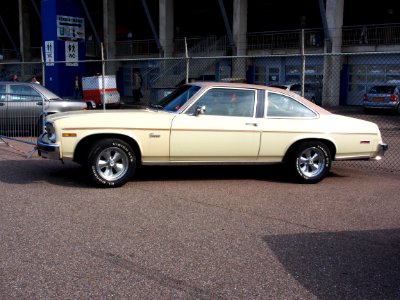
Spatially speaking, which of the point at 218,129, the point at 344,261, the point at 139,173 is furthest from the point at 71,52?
the point at 344,261

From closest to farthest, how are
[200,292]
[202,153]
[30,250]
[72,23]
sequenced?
[200,292], [30,250], [202,153], [72,23]

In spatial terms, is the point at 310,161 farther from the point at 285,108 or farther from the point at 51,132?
the point at 51,132

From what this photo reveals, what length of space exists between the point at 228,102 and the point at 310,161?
164 cm

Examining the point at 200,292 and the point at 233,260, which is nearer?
the point at 200,292

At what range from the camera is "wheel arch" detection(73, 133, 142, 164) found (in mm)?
7395

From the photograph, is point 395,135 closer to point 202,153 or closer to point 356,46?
point 202,153

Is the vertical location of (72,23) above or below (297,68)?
above

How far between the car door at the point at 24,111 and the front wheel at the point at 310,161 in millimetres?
7500

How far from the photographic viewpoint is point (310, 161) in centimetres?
809

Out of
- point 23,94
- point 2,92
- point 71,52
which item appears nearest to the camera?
point 23,94

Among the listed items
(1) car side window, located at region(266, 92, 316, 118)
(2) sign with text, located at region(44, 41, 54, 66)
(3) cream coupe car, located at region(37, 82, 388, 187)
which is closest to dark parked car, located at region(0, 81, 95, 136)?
(3) cream coupe car, located at region(37, 82, 388, 187)

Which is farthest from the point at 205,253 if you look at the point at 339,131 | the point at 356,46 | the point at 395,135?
the point at 356,46

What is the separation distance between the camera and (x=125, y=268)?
4.40 meters

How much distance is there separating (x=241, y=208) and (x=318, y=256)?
6.03ft
